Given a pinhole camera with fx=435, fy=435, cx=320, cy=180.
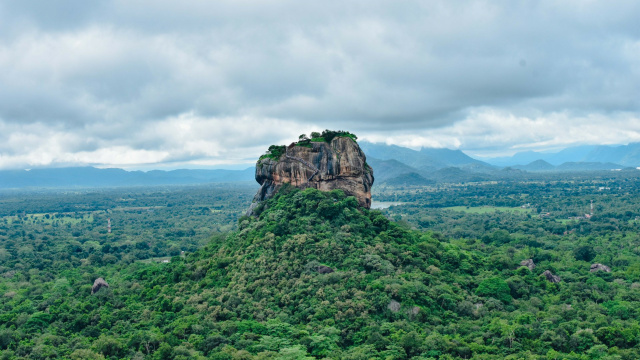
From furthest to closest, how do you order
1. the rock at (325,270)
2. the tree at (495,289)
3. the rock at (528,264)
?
1. the rock at (528,264)
2. the tree at (495,289)
3. the rock at (325,270)

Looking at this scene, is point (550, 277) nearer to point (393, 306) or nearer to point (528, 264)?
point (528, 264)

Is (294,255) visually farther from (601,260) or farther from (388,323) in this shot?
(601,260)

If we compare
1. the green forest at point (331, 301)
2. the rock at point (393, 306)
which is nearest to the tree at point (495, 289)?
the green forest at point (331, 301)

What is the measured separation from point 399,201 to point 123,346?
150m

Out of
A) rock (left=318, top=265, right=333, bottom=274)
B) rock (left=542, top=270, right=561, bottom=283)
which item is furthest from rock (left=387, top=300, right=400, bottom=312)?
rock (left=542, top=270, right=561, bottom=283)

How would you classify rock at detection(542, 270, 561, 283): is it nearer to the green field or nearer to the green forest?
the green forest

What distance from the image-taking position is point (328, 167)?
152 ft

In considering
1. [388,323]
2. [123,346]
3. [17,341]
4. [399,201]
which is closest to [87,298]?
[17,341]

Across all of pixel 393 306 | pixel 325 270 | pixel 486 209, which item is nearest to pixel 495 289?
pixel 393 306

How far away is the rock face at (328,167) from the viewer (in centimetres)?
4653

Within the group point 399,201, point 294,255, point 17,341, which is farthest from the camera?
point 399,201

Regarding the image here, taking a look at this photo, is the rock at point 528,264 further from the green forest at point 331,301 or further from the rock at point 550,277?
the rock at point 550,277

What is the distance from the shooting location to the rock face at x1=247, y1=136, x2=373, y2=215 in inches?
1832

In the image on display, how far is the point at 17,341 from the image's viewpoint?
3103 centimetres
